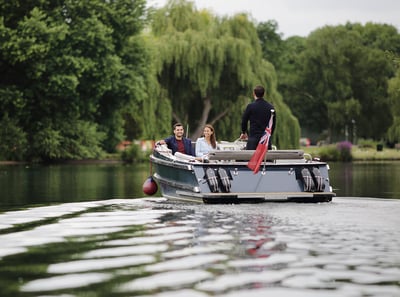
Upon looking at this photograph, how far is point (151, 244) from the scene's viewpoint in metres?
10.3

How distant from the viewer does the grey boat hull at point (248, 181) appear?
16359 mm

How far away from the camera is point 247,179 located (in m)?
16.6

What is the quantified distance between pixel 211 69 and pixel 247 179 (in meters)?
32.7

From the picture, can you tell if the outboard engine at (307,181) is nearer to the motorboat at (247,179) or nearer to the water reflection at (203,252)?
the motorboat at (247,179)

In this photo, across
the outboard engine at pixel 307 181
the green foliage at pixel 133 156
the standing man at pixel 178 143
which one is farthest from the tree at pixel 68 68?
the outboard engine at pixel 307 181

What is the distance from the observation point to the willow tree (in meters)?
48.8

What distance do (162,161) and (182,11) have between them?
34699mm

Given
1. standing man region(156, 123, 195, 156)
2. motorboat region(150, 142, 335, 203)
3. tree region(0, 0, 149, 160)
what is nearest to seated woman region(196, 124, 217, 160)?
standing man region(156, 123, 195, 156)

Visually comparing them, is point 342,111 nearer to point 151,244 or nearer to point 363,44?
point 363,44

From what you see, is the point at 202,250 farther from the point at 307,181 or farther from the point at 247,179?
the point at 307,181

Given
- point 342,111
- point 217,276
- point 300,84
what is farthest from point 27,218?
point 300,84

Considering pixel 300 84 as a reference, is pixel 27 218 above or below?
below

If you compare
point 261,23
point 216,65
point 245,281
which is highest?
point 261,23

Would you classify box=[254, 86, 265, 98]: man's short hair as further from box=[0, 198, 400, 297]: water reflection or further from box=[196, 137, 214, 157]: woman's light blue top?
box=[0, 198, 400, 297]: water reflection
